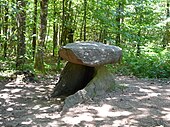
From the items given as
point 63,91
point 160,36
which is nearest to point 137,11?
point 160,36

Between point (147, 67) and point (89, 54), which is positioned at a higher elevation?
point (89, 54)

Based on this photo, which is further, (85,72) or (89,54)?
(85,72)

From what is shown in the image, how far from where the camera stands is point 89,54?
7.30 metres

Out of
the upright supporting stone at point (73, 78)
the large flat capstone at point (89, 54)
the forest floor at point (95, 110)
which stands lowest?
the forest floor at point (95, 110)

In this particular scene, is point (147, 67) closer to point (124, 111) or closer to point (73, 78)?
point (73, 78)

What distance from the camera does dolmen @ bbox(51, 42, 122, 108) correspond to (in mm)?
7164

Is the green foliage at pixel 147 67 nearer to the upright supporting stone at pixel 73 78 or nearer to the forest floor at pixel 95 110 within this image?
the forest floor at pixel 95 110

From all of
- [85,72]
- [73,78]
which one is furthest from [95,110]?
[85,72]

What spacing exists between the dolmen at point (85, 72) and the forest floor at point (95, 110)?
270 mm

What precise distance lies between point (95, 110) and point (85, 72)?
8.32 feet

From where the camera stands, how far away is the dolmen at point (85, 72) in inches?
282

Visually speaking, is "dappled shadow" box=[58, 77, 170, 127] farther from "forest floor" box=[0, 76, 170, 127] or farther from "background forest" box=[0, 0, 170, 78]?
"background forest" box=[0, 0, 170, 78]

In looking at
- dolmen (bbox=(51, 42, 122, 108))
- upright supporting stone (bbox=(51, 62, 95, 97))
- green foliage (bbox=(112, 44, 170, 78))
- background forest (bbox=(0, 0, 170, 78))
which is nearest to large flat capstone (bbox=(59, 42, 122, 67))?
dolmen (bbox=(51, 42, 122, 108))

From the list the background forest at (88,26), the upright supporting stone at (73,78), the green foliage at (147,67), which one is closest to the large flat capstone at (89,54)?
the upright supporting stone at (73,78)
